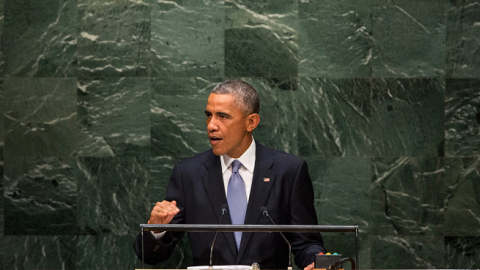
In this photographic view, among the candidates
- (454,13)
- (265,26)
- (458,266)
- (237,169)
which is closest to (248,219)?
(237,169)

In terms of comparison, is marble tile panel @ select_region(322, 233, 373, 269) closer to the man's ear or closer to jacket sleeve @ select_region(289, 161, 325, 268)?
jacket sleeve @ select_region(289, 161, 325, 268)

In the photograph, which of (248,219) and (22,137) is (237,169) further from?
(22,137)

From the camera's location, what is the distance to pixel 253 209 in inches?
126

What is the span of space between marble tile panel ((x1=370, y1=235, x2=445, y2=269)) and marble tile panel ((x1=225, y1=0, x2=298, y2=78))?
1666mm

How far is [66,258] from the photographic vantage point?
4.31 meters

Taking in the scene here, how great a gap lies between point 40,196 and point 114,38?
1.44 meters

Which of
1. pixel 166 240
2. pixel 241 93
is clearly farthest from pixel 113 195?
pixel 241 93

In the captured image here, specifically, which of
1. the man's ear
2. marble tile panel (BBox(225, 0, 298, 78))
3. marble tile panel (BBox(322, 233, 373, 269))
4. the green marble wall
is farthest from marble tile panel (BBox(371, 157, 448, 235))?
the man's ear

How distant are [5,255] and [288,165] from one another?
8.41 ft

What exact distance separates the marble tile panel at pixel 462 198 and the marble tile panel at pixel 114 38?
8.84 feet

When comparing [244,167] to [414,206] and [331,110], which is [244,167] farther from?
[414,206]

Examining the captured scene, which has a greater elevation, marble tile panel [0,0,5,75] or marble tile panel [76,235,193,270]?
marble tile panel [0,0,5,75]

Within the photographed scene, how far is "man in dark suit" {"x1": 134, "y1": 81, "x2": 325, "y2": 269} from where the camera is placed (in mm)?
3166

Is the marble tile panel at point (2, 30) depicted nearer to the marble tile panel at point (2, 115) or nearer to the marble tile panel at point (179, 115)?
the marble tile panel at point (2, 115)
